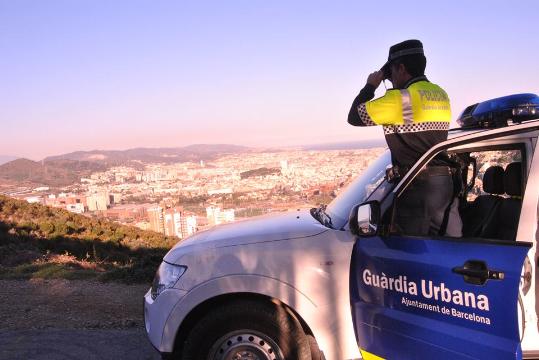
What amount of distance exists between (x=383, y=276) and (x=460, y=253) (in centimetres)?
47

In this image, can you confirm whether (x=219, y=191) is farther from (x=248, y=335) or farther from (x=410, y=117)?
(x=410, y=117)

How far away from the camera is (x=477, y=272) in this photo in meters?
2.65

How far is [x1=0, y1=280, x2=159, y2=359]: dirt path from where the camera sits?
4902 millimetres

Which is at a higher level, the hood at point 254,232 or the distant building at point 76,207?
the hood at point 254,232

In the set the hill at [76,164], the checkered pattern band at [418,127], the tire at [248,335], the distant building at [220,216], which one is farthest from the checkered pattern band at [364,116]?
the hill at [76,164]

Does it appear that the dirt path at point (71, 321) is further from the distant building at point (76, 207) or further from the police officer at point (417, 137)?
the distant building at point (76, 207)

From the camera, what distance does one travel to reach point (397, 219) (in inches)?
125

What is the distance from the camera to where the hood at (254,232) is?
336 cm

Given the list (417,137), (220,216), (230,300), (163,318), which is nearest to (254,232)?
(230,300)

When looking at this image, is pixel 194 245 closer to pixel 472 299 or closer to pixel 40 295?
pixel 472 299

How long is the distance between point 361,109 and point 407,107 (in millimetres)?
298

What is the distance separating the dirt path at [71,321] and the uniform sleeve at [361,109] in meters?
2.86

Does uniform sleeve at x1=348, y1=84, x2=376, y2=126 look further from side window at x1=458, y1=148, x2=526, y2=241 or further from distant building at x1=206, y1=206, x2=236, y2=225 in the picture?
distant building at x1=206, y1=206, x2=236, y2=225

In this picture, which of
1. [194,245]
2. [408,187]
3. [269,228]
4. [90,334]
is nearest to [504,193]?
[408,187]
